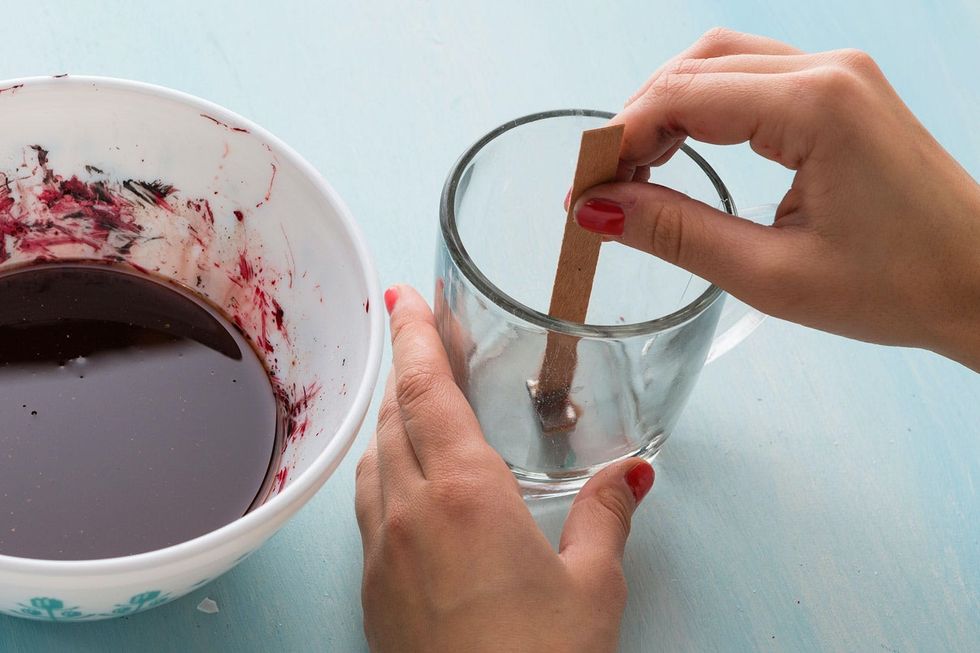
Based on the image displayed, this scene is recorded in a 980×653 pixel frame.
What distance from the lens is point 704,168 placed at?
698 millimetres

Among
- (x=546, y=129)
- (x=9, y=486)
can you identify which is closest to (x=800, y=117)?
(x=546, y=129)

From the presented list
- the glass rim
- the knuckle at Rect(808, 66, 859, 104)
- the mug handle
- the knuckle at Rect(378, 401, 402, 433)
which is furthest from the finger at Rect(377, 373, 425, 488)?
the knuckle at Rect(808, 66, 859, 104)

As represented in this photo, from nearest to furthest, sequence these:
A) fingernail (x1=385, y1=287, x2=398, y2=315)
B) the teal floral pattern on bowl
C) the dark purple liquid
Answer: the teal floral pattern on bowl, the dark purple liquid, fingernail (x1=385, y1=287, x2=398, y2=315)

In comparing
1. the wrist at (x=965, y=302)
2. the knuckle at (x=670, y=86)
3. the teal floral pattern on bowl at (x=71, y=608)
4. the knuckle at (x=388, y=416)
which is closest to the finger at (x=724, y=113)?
the knuckle at (x=670, y=86)

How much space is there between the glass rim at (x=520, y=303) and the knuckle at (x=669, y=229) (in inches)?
1.3

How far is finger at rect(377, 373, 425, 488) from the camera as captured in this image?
25.4 inches

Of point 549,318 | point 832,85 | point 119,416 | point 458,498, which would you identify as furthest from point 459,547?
point 832,85

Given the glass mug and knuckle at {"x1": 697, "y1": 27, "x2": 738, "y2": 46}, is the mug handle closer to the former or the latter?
the glass mug

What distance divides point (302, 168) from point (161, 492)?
8.6 inches

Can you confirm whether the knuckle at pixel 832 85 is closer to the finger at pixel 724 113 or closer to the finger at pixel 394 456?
the finger at pixel 724 113

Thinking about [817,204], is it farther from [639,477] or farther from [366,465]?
[366,465]

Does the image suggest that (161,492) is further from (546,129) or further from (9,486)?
(546,129)

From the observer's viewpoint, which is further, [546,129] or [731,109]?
[546,129]

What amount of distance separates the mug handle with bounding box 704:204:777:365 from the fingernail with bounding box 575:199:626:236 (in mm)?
129
